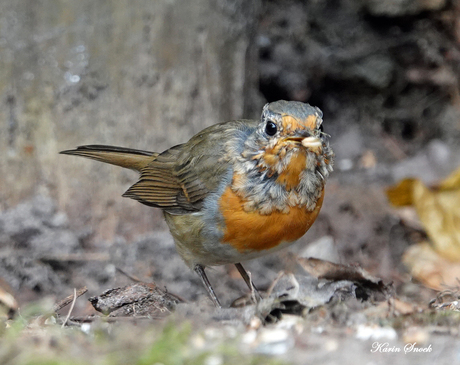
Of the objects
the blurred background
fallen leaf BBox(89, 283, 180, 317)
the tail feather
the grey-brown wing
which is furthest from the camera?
the blurred background

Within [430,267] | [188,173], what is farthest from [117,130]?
[430,267]

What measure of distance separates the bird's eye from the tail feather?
56.7 inches

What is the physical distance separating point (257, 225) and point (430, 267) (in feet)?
6.56

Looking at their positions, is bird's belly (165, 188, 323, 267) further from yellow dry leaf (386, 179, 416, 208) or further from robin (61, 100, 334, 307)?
yellow dry leaf (386, 179, 416, 208)

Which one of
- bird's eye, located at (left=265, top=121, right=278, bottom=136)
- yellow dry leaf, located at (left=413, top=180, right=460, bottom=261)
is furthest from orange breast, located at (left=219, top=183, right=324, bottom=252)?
yellow dry leaf, located at (left=413, top=180, right=460, bottom=261)

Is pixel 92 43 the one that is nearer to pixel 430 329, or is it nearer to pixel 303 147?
pixel 303 147

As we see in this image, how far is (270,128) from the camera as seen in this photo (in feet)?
11.8

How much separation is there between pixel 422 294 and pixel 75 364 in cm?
322

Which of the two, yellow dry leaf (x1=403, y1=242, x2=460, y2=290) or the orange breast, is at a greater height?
the orange breast

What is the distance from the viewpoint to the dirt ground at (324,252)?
2635mm

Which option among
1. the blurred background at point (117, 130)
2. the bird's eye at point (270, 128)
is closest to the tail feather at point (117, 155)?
the blurred background at point (117, 130)

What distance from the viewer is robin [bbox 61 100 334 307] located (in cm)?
355

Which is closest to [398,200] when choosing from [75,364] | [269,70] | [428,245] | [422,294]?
[428,245]

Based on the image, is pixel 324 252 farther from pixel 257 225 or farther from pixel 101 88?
pixel 101 88
